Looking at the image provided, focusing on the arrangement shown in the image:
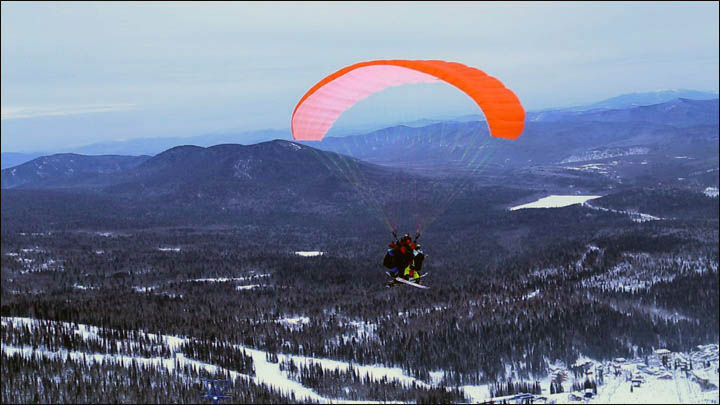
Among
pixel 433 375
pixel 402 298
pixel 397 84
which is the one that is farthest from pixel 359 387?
pixel 397 84

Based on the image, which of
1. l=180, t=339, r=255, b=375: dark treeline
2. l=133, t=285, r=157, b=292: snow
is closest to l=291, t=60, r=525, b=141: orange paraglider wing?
l=180, t=339, r=255, b=375: dark treeline

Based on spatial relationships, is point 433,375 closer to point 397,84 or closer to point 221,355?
point 221,355

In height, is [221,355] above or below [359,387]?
above

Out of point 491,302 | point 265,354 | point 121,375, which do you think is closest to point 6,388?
point 121,375

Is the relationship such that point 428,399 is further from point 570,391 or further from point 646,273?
point 646,273

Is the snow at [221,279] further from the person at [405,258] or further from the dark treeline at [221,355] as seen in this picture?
the person at [405,258]

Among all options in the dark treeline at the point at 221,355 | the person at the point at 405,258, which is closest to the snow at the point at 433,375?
the dark treeline at the point at 221,355

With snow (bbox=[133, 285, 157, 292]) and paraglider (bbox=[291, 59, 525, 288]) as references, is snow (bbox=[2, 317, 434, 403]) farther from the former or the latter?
snow (bbox=[133, 285, 157, 292])
